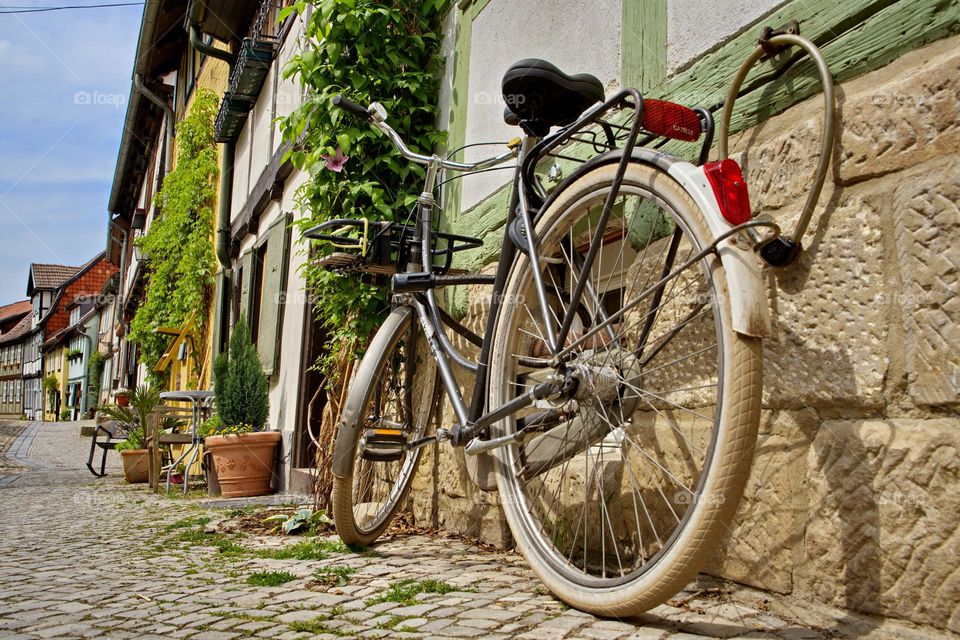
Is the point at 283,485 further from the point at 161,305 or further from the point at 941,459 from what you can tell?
the point at 161,305

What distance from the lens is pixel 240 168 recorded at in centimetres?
1025

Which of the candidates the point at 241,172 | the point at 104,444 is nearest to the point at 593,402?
the point at 241,172

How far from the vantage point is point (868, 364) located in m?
1.71

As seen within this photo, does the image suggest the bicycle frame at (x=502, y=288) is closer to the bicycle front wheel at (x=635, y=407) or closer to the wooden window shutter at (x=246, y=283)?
the bicycle front wheel at (x=635, y=407)

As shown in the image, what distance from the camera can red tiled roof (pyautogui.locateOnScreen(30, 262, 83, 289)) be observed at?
4925 centimetres

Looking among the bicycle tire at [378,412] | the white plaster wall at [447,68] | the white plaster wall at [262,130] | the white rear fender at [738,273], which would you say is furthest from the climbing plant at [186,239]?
the white rear fender at [738,273]

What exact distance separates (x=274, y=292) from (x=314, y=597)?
5.17 m

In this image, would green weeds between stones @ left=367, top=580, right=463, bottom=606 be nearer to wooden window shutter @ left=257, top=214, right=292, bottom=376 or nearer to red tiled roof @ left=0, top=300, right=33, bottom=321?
wooden window shutter @ left=257, top=214, right=292, bottom=376

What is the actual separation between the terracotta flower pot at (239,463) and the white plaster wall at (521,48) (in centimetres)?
310

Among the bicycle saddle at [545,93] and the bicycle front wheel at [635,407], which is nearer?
the bicycle front wheel at [635,407]

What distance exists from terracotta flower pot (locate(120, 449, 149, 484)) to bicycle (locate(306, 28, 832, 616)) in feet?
20.9

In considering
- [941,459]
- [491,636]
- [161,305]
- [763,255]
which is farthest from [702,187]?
[161,305]

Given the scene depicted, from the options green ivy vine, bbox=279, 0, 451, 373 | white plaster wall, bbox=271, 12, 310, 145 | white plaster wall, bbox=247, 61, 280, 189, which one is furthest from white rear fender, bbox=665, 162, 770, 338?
white plaster wall, bbox=247, 61, 280, 189

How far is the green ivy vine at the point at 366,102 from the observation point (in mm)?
4285
